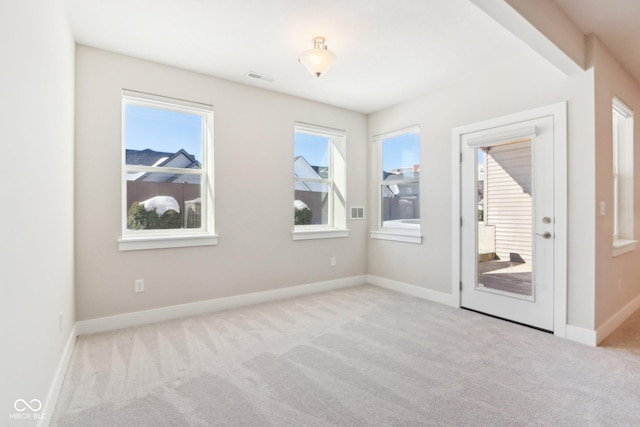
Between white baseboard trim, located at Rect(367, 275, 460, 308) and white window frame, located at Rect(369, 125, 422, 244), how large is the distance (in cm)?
61

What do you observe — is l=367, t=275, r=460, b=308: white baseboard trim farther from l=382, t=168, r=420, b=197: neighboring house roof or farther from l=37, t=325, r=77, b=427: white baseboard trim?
l=37, t=325, r=77, b=427: white baseboard trim

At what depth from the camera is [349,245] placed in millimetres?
4957

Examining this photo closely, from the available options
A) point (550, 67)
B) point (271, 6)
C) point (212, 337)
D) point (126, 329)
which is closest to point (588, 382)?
point (550, 67)

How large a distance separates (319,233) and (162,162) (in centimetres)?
216

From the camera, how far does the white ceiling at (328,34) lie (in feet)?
8.05

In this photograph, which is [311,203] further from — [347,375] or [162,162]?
[347,375]

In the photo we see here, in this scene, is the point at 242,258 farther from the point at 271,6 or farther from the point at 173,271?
the point at 271,6

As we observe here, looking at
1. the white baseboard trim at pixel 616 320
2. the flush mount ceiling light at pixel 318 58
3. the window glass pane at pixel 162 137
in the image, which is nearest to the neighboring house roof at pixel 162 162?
the window glass pane at pixel 162 137

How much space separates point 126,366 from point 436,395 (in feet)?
7.21

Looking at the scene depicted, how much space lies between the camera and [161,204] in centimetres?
356

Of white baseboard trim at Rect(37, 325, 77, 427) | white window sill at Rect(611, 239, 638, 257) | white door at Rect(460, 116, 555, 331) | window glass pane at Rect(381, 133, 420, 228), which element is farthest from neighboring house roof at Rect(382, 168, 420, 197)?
white baseboard trim at Rect(37, 325, 77, 427)

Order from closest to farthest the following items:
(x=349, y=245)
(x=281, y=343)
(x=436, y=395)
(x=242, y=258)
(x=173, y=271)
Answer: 1. (x=436, y=395)
2. (x=281, y=343)
3. (x=173, y=271)
4. (x=242, y=258)
5. (x=349, y=245)

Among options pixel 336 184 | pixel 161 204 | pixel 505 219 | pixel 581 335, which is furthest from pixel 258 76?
pixel 581 335

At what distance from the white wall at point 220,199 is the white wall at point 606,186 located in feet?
9.38
